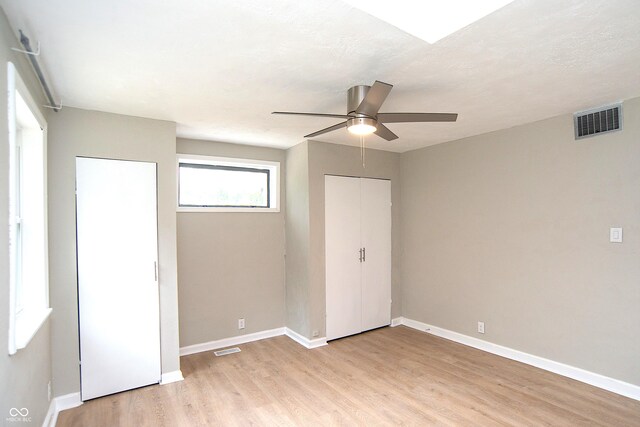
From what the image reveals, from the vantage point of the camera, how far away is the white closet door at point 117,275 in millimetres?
2869

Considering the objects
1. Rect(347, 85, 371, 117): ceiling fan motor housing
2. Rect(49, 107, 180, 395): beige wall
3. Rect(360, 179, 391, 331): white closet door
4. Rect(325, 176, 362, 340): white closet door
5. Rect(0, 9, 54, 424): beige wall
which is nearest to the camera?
Rect(0, 9, 54, 424): beige wall

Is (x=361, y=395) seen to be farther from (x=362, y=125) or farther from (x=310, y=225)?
(x=362, y=125)

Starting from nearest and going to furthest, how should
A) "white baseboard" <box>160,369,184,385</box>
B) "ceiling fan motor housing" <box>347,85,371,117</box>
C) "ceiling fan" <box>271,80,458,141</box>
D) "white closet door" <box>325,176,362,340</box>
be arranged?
"ceiling fan" <box>271,80,458,141</box> < "ceiling fan motor housing" <box>347,85,371,117</box> < "white baseboard" <box>160,369,184,385</box> < "white closet door" <box>325,176,362,340</box>

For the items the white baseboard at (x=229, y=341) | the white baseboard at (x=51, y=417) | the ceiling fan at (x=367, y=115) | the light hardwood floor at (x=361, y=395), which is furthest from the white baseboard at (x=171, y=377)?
the ceiling fan at (x=367, y=115)

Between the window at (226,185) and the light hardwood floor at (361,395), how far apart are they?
68.4 inches

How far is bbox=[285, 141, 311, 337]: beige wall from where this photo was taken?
4.16 metres

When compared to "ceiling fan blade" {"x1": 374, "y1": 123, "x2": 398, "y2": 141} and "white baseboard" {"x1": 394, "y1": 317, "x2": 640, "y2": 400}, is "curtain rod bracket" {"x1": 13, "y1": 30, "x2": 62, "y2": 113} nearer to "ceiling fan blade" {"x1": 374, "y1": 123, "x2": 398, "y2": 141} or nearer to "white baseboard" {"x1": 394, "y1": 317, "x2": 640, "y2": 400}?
"ceiling fan blade" {"x1": 374, "y1": 123, "x2": 398, "y2": 141}

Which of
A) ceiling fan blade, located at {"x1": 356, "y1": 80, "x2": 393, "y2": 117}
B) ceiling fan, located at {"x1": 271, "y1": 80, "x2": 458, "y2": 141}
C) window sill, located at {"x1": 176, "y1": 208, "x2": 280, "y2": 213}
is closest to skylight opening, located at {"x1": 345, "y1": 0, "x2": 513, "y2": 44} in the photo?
ceiling fan blade, located at {"x1": 356, "y1": 80, "x2": 393, "y2": 117}

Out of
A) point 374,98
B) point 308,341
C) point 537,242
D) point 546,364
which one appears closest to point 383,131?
point 374,98

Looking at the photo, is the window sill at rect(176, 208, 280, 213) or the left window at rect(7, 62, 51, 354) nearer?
the left window at rect(7, 62, 51, 354)

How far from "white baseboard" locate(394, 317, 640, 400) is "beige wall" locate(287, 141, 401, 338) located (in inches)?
62.3

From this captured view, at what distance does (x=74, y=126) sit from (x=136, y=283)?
142 cm

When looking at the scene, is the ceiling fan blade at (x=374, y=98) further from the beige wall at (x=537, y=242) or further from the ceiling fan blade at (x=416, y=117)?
the beige wall at (x=537, y=242)

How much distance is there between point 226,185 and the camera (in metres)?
4.29
